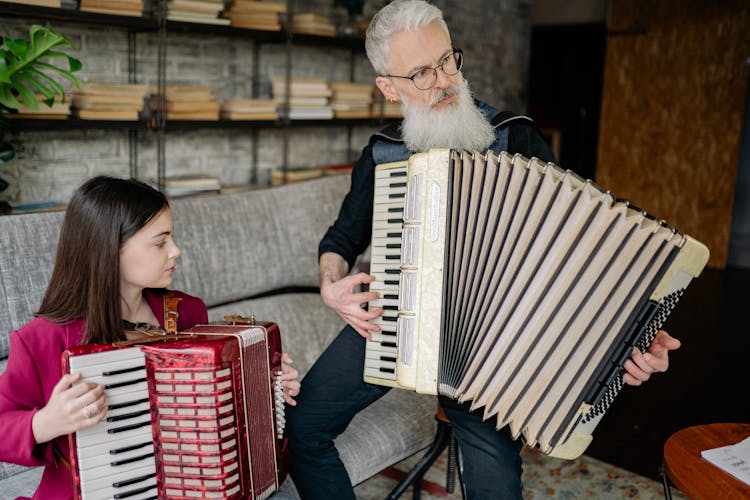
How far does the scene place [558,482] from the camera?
2611 millimetres

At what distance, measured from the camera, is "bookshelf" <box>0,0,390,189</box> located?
288 centimetres

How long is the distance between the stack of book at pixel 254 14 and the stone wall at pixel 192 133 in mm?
126

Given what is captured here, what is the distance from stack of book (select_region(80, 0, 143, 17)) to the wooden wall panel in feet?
14.6

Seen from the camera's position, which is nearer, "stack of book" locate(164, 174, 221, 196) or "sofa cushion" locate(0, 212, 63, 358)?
"sofa cushion" locate(0, 212, 63, 358)

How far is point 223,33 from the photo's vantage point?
11.9 ft

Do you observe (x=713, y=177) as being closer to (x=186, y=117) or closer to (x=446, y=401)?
(x=186, y=117)

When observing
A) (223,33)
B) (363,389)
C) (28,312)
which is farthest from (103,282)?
(223,33)

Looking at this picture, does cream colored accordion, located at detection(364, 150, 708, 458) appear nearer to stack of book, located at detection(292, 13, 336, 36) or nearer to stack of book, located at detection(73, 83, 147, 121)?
stack of book, located at detection(73, 83, 147, 121)

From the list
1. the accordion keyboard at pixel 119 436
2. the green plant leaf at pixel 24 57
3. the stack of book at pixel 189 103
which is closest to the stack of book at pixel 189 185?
the stack of book at pixel 189 103

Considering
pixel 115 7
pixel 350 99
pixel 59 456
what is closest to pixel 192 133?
pixel 115 7

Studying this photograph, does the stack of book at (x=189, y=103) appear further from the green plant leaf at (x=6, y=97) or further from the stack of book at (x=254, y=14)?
the green plant leaf at (x=6, y=97)

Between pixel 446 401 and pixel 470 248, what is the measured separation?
422 mm

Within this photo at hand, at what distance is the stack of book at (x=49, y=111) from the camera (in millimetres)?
2787

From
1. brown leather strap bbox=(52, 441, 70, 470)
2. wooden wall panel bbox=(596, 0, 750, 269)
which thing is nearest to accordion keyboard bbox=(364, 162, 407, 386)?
brown leather strap bbox=(52, 441, 70, 470)
